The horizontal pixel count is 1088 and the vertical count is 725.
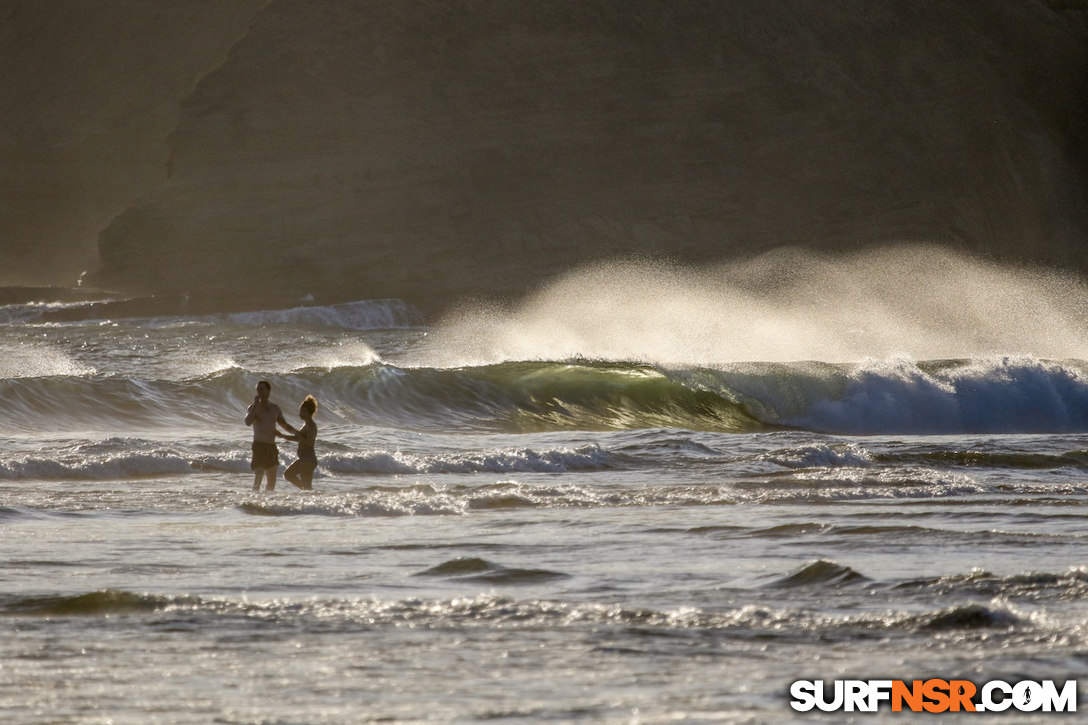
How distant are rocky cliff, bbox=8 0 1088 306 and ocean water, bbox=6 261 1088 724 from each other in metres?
49.7

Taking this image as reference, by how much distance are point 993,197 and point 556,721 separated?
73763 mm

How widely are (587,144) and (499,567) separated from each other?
67636mm

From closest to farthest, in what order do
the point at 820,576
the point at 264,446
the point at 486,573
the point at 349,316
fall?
the point at 820,576 → the point at 486,573 → the point at 264,446 → the point at 349,316

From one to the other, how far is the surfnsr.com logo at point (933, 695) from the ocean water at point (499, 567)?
84 millimetres

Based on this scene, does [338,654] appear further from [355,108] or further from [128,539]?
[355,108]

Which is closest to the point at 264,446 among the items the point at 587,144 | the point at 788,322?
the point at 788,322

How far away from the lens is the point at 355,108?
73.1m

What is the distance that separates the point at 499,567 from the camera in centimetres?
636

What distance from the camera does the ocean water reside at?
13.4 ft

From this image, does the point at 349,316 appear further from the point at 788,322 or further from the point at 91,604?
the point at 91,604

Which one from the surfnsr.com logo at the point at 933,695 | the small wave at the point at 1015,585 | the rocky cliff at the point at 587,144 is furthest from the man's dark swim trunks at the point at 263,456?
the rocky cliff at the point at 587,144

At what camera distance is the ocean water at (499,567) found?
13.4 ft

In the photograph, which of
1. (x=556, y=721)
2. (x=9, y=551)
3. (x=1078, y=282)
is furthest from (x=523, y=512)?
(x=1078, y=282)

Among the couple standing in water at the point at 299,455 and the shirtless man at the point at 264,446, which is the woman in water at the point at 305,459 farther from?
the shirtless man at the point at 264,446
